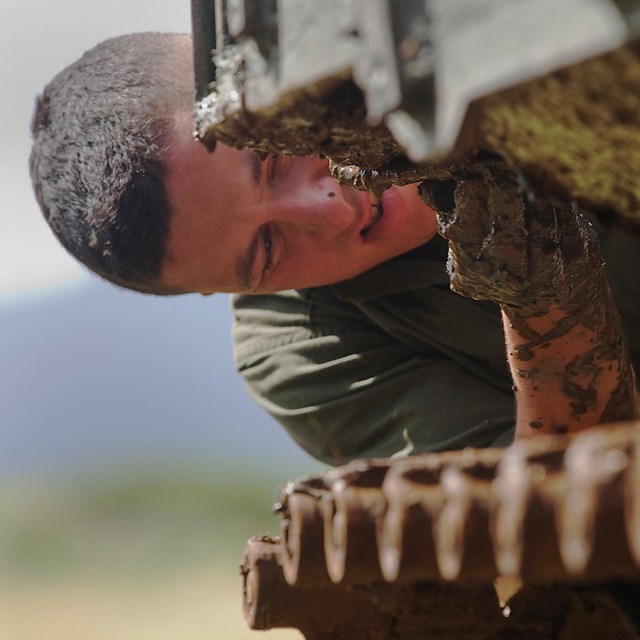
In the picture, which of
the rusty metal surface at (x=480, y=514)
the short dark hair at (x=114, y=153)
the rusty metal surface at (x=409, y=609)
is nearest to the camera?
the rusty metal surface at (x=480, y=514)

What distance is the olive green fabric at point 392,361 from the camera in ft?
4.82

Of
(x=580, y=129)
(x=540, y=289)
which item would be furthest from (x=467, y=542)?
(x=540, y=289)

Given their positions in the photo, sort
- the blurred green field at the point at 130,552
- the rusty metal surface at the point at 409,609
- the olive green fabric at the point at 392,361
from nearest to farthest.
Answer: the rusty metal surface at the point at 409,609
the olive green fabric at the point at 392,361
the blurred green field at the point at 130,552

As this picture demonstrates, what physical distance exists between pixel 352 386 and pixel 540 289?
0.74 meters

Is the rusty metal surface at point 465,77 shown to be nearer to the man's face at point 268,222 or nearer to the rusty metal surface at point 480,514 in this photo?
the rusty metal surface at point 480,514

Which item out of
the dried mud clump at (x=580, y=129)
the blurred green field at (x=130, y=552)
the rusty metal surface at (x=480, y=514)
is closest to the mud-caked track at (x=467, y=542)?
the rusty metal surface at (x=480, y=514)

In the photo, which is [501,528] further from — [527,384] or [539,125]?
[527,384]

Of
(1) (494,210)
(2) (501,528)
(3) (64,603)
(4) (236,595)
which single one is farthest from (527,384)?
(3) (64,603)

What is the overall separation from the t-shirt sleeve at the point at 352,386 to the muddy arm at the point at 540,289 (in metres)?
0.31

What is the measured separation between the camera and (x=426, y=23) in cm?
48

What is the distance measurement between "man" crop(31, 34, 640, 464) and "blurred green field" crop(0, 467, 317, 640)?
2.10 meters

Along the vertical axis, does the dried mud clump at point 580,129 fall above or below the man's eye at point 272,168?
below

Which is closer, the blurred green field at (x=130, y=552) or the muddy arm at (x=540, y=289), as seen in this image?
the muddy arm at (x=540, y=289)

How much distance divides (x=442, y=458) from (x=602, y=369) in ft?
2.01
